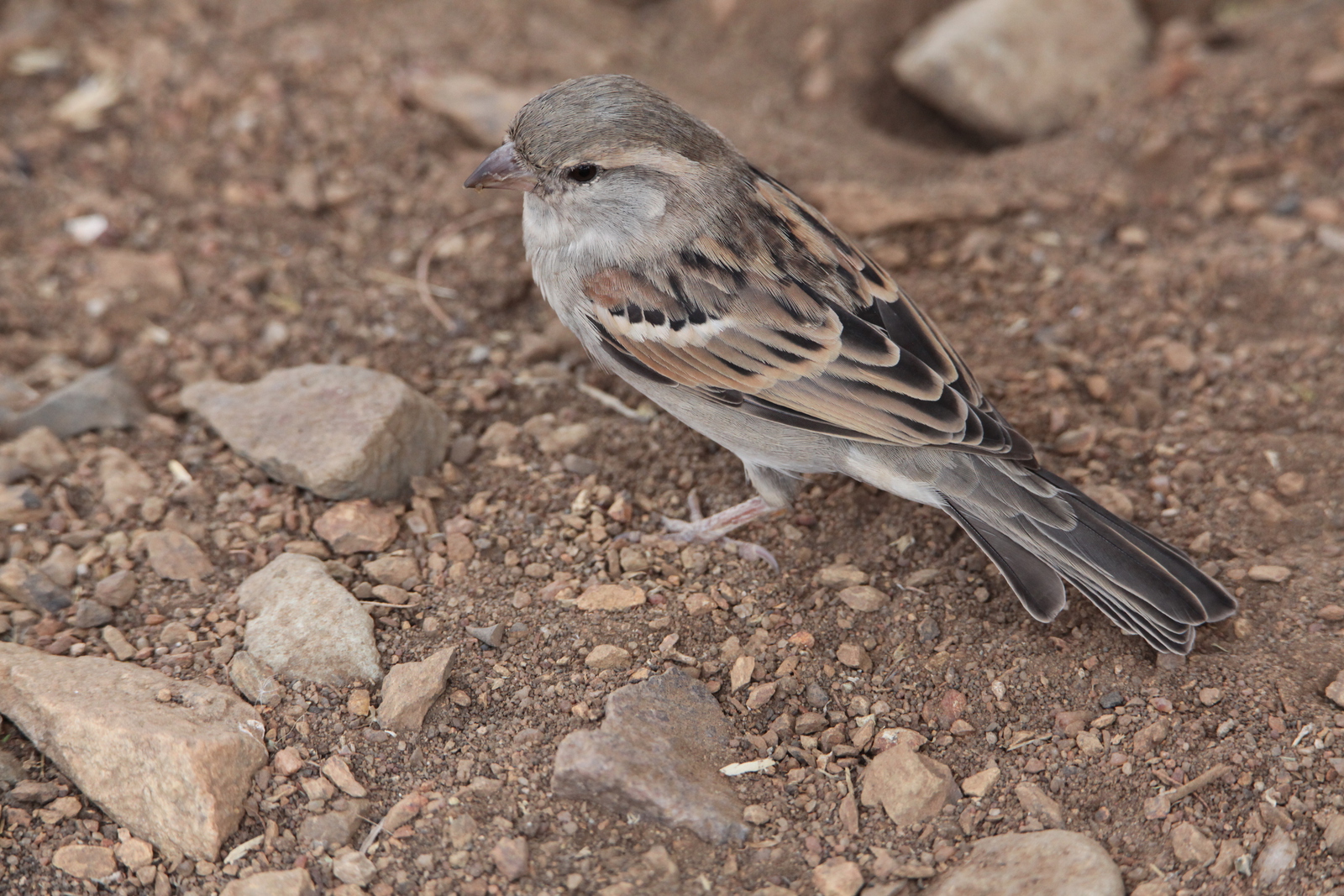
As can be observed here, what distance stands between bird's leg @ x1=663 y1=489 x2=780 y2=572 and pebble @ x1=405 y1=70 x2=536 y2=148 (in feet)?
8.20

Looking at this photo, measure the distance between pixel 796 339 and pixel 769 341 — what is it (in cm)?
10

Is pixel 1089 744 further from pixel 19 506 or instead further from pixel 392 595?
pixel 19 506

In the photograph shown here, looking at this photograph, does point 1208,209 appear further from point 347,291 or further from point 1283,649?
point 347,291

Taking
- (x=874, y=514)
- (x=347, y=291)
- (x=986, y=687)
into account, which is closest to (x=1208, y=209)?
(x=874, y=514)

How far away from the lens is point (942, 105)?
6535 millimetres

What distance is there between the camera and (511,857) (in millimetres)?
3213

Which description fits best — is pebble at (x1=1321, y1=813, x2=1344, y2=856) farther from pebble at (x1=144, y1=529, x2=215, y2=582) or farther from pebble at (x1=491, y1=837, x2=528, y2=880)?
pebble at (x1=144, y1=529, x2=215, y2=582)

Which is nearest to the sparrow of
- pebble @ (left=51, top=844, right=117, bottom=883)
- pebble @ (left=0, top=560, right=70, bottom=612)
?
pebble @ (left=0, top=560, right=70, bottom=612)

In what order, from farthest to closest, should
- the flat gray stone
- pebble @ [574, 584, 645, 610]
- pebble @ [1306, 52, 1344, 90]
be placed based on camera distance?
pebble @ [1306, 52, 1344, 90] → the flat gray stone → pebble @ [574, 584, 645, 610]

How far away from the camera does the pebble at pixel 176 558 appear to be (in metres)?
4.12

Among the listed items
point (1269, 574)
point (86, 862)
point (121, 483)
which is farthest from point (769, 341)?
point (86, 862)

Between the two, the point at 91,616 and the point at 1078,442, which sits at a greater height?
the point at 1078,442

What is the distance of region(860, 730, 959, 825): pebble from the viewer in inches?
135

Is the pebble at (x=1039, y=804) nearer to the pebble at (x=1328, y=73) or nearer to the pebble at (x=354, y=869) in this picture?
the pebble at (x=354, y=869)
